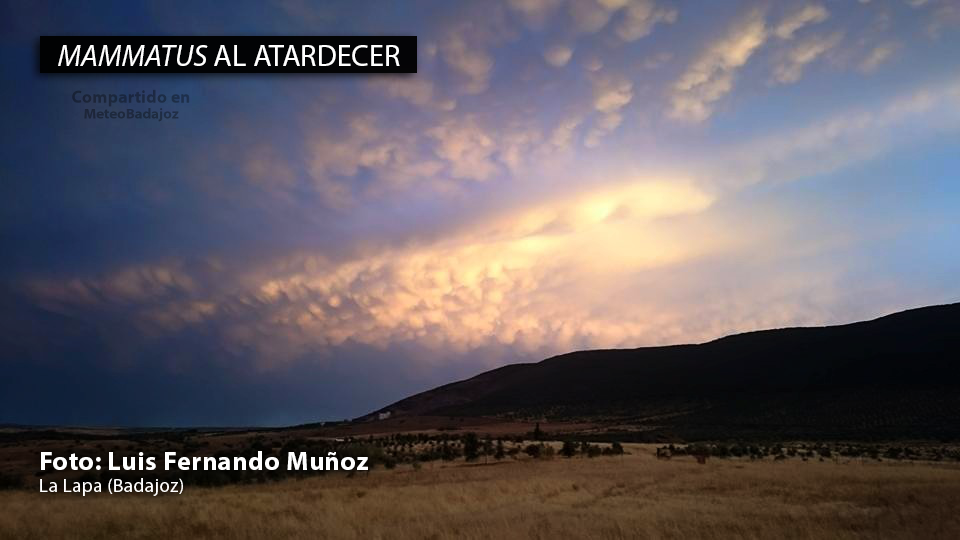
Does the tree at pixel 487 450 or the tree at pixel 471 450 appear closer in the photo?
the tree at pixel 471 450

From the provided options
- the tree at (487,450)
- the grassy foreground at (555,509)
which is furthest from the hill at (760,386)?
the grassy foreground at (555,509)

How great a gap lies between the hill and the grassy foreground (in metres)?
43.1

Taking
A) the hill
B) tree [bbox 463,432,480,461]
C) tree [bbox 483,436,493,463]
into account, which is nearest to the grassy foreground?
tree [bbox 463,432,480,461]

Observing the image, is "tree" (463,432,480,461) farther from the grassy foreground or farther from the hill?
the hill

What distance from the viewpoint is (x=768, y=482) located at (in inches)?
950

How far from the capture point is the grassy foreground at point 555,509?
14008 mm

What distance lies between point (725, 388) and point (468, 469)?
291 feet

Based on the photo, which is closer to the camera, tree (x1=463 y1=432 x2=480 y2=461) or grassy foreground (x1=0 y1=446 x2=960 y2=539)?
grassy foreground (x1=0 y1=446 x2=960 y2=539)

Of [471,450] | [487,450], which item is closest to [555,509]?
[471,450]

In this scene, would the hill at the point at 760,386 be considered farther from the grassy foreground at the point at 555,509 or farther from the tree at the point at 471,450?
the grassy foreground at the point at 555,509

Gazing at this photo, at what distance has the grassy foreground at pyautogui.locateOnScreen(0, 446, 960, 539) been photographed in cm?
1401

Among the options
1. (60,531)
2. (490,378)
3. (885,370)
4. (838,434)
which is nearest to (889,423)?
(838,434)

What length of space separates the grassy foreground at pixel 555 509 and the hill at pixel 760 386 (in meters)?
43.1

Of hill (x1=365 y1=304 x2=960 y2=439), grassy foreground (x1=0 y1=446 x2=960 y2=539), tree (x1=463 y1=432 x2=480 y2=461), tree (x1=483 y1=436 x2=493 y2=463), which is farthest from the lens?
hill (x1=365 y1=304 x2=960 y2=439)
